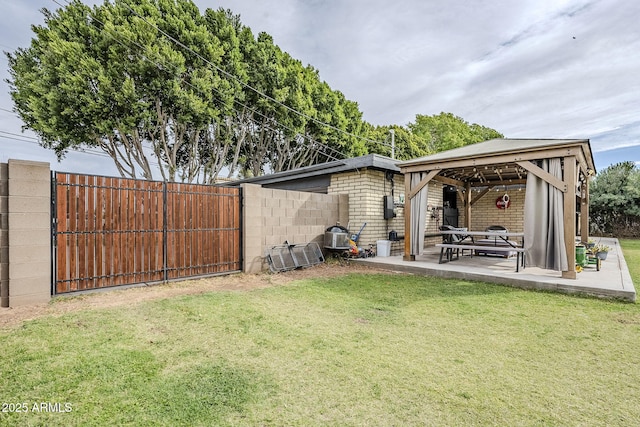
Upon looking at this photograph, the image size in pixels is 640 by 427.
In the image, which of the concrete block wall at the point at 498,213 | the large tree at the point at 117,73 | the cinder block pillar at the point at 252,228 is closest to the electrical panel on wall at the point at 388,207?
the cinder block pillar at the point at 252,228

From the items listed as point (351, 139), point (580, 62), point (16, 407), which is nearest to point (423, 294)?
point (16, 407)

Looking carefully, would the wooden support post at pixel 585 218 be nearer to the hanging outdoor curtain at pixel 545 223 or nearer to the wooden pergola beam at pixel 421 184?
the hanging outdoor curtain at pixel 545 223

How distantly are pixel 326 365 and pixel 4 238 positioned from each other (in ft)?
14.4

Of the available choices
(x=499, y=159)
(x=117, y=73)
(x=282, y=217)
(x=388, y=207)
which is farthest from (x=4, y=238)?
(x=117, y=73)

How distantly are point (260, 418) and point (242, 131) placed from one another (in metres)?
14.0

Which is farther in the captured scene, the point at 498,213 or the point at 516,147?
the point at 498,213

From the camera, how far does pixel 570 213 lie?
503cm

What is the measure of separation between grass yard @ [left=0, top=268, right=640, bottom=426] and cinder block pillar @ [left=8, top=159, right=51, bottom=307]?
0.79 metres

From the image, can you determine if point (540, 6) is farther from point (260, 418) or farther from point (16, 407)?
point (16, 407)

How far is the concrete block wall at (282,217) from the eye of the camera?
645cm

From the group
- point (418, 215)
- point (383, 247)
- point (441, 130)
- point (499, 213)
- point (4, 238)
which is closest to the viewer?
point (4, 238)

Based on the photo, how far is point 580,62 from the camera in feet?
27.8

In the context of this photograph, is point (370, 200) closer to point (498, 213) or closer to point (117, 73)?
point (498, 213)

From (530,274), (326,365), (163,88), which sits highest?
(163,88)
